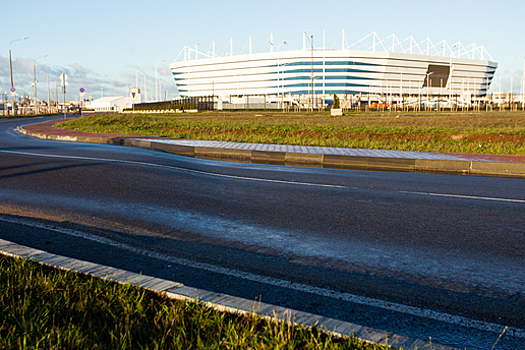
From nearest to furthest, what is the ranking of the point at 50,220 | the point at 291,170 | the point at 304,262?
the point at 304,262
the point at 50,220
the point at 291,170

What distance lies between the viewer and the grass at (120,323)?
2.47m

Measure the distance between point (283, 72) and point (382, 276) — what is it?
15252 centimetres

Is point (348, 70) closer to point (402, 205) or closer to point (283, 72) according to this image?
point (283, 72)

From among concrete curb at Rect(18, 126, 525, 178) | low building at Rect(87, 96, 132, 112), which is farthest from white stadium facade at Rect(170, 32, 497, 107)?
concrete curb at Rect(18, 126, 525, 178)

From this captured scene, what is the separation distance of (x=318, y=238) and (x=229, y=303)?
7.10 ft

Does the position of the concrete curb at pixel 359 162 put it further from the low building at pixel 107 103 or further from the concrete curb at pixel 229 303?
the low building at pixel 107 103

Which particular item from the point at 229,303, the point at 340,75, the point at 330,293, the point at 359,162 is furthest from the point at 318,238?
the point at 340,75

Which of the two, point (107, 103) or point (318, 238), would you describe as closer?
point (318, 238)

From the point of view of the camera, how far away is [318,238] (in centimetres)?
496

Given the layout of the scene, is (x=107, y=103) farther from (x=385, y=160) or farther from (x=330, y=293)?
(x=330, y=293)

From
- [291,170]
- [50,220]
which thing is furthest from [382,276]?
[291,170]

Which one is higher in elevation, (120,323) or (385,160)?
(385,160)

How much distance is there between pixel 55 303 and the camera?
2.94 metres

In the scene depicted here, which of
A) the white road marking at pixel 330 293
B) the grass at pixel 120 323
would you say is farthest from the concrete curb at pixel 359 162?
the grass at pixel 120 323
